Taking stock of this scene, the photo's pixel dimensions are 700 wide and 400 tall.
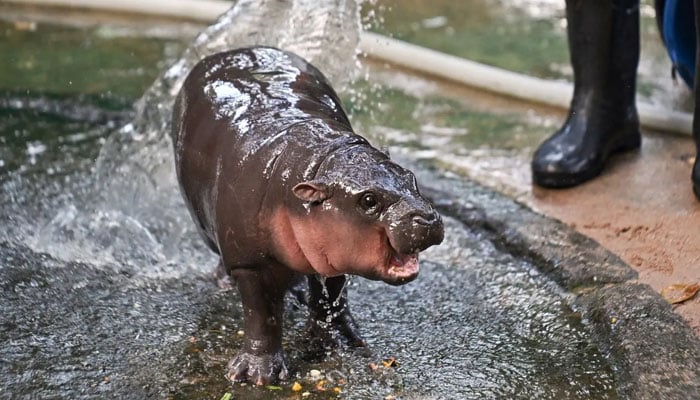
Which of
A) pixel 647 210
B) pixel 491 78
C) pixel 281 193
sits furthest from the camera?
pixel 491 78

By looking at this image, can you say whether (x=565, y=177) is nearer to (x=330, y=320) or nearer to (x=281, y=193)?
(x=330, y=320)

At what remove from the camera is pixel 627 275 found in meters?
3.50

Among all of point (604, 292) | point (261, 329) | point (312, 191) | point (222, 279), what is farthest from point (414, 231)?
point (222, 279)

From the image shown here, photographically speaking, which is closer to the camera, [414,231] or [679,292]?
[414,231]

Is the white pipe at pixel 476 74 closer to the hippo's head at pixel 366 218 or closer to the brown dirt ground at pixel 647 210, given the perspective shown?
the brown dirt ground at pixel 647 210

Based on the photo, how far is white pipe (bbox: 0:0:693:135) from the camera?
495cm

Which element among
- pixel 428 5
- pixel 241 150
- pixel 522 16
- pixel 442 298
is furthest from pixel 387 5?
pixel 241 150

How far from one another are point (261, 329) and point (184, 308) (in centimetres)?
58

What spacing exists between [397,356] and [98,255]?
135cm

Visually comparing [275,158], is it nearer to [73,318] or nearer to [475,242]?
[73,318]

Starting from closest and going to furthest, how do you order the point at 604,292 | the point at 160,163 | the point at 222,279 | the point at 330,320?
the point at 330,320, the point at 604,292, the point at 222,279, the point at 160,163

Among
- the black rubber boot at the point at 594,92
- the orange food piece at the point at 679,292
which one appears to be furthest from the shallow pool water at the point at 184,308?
the black rubber boot at the point at 594,92

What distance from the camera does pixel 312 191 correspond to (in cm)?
254

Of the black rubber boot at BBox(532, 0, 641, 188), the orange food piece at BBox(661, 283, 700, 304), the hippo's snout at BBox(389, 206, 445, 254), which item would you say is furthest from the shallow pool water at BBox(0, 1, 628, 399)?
the hippo's snout at BBox(389, 206, 445, 254)
